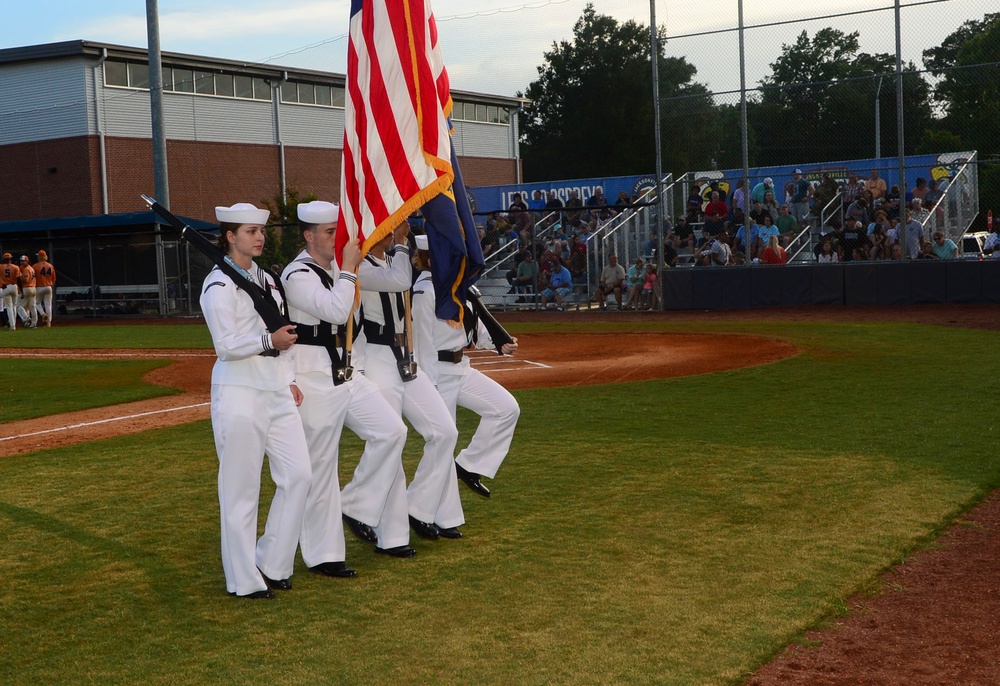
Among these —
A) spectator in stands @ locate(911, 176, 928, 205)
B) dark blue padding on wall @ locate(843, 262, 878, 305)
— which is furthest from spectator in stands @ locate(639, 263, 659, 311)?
spectator in stands @ locate(911, 176, 928, 205)

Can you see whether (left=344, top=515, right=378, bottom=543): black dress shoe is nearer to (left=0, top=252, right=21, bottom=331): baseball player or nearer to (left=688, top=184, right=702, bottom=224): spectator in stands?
(left=688, top=184, right=702, bottom=224): spectator in stands

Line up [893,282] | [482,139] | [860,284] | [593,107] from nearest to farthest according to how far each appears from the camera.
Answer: [893,282], [860,284], [482,139], [593,107]

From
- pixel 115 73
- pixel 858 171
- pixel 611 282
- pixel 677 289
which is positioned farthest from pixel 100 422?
pixel 115 73

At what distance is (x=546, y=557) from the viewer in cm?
635

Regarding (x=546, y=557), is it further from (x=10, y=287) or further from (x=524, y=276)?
(x=10, y=287)

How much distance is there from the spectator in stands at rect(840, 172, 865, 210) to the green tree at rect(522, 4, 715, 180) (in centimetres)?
4272

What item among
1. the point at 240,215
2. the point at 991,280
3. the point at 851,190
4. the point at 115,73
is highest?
the point at 115,73

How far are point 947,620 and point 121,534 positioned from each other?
5008 mm

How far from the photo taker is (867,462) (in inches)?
341

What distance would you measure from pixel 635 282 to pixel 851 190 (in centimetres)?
541

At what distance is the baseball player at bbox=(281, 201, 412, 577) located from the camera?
5945 millimetres

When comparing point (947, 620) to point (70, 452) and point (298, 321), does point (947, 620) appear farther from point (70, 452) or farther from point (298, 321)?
point (70, 452)

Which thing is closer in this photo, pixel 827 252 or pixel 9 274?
pixel 827 252

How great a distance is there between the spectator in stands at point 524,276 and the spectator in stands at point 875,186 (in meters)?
8.61
